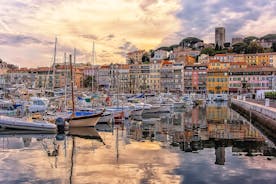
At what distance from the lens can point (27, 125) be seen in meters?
21.4

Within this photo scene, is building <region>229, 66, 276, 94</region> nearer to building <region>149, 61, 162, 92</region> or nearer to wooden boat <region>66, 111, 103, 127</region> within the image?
building <region>149, 61, 162, 92</region>

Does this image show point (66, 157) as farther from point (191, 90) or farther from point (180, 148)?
point (191, 90)

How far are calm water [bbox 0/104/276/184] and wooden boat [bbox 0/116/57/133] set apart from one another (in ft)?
2.90

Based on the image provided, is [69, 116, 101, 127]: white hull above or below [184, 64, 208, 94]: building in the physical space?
below

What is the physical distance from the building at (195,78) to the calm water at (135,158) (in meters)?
71.5

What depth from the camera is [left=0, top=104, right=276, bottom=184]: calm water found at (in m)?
10.6

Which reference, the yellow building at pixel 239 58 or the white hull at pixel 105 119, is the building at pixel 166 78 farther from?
the white hull at pixel 105 119

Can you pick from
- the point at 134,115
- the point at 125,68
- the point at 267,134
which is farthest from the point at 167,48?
the point at 267,134

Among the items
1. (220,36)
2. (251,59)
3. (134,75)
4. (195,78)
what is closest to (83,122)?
(195,78)

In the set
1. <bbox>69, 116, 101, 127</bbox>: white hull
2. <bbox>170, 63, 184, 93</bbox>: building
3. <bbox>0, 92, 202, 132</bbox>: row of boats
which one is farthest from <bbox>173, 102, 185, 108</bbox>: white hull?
<bbox>170, 63, 184, 93</bbox>: building

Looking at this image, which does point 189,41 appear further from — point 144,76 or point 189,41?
point 144,76

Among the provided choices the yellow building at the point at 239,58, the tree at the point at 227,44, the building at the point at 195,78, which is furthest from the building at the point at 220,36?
the building at the point at 195,78

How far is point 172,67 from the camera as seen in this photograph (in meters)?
94.6

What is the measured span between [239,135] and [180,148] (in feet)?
20.2
